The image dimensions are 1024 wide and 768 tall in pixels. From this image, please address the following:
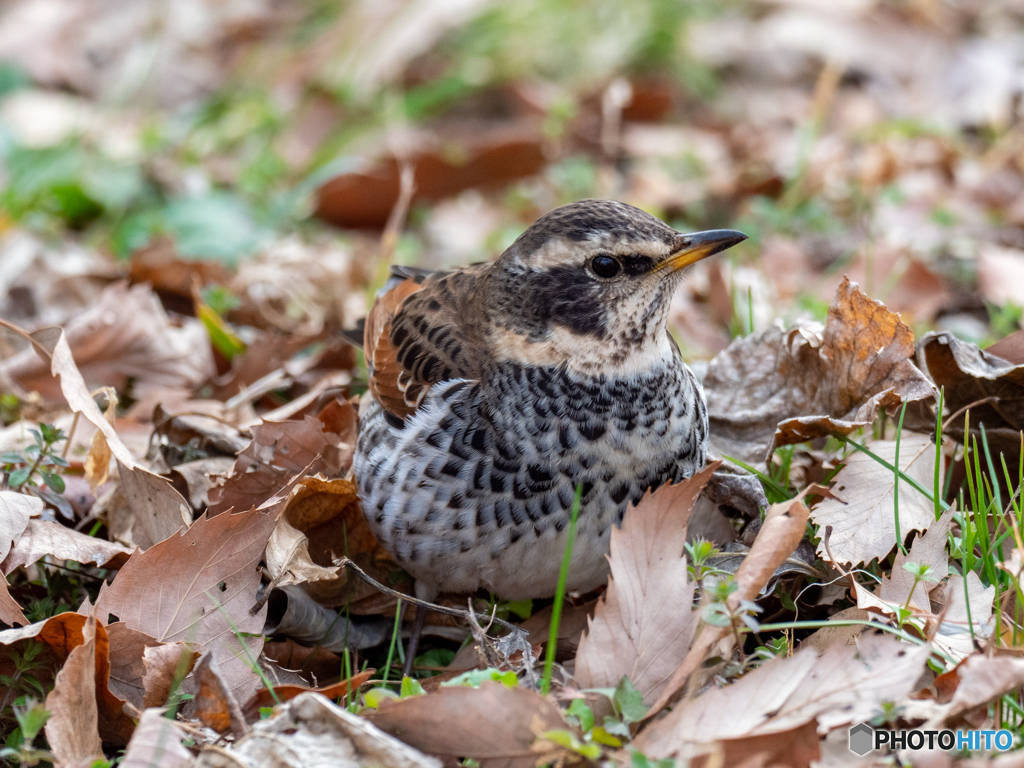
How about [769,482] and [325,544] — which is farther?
[325,544]

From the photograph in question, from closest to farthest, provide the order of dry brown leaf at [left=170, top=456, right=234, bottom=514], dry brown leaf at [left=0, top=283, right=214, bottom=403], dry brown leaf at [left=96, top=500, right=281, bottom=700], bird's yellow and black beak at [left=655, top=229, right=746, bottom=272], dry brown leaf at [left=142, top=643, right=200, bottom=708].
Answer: dry brown leaf at [left=142, top=643, right=200, bottom=708] → dry brown leaf at [left=96, top=500, right=281, bottom=700] → bird's yellow and black beak at [left=655, top=229, right=746, bottom=272] → dry brown leaf at [left=170, top=456, right=234, bottom=514] → dry brown leaf at [left=0, top=283, right=214, bottom=403]

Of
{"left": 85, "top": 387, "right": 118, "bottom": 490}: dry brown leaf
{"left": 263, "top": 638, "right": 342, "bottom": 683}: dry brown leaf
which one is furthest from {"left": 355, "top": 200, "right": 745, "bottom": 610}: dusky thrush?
{"left": 85, "top": 387, "right": 118, "bottom": 490}: dry brown leaf

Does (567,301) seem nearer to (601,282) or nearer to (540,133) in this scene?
(601,282)

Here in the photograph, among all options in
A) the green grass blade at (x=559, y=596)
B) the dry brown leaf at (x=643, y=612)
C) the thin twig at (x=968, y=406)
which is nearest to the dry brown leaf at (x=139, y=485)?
the green grass blade at (x=559, y=596)

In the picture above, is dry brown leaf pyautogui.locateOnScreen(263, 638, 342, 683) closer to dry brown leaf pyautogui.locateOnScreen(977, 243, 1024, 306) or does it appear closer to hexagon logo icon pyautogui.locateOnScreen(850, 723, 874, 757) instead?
hexagon logo icon pyautogui.locateOnScreen(850, 723, 874, 757)

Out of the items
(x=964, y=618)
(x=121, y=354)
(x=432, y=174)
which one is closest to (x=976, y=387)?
(x=964, y=618)

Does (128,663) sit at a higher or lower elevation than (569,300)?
lower
